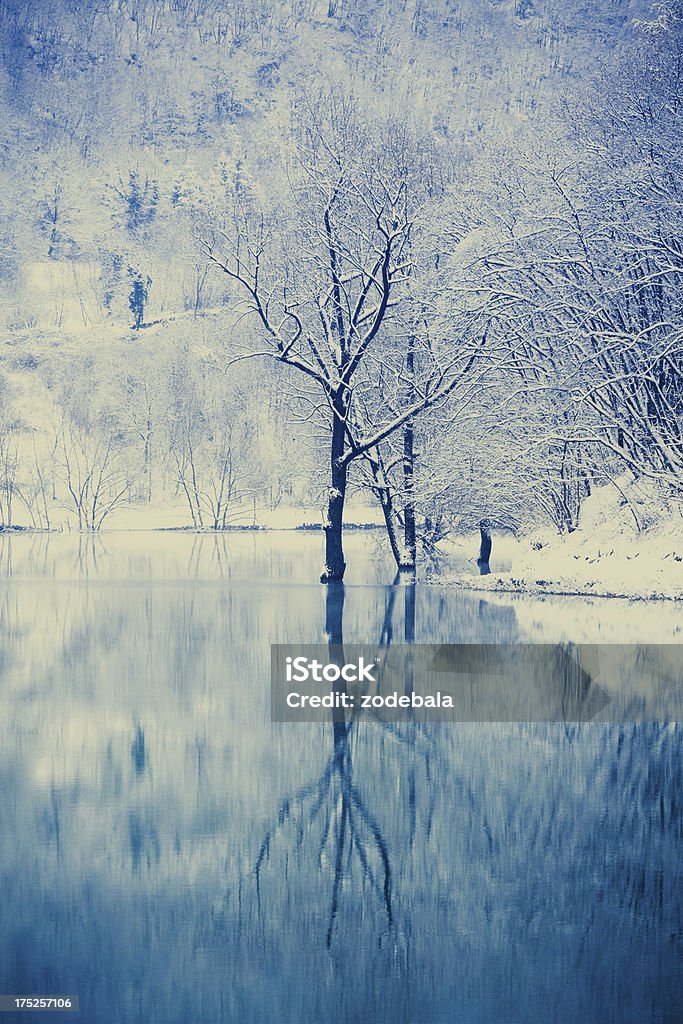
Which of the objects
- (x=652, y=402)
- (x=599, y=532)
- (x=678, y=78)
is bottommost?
→ (x=599, y=532)

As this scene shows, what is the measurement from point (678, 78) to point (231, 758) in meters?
A: 19.6

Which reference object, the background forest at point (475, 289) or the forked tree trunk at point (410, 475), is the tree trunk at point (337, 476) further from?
the forked tree trunk at point (410, 475)

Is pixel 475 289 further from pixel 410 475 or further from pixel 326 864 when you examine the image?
pixel 326 864

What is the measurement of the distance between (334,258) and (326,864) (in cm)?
2206

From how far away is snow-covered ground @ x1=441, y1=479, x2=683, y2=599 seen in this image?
21766 millimetres

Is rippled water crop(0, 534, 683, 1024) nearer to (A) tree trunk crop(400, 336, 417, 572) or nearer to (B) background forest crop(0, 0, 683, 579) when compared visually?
(B) background forest crop(0, 0, 683, 579)

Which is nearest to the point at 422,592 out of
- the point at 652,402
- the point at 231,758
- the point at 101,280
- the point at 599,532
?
the point at 599,532

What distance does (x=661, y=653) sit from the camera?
1380 centimetres

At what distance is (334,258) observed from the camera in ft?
88.5

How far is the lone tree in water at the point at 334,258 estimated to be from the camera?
26.3 m

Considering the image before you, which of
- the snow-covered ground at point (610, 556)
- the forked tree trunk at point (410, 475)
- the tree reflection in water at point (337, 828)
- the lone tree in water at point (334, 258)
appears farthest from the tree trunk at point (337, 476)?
the tree reflection in water at point (337, 828)

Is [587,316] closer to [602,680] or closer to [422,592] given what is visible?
[422,592]

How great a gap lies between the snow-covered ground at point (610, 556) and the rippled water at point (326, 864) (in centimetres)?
1167

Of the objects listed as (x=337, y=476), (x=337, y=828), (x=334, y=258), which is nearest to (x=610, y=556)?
(x=337, y=476)
